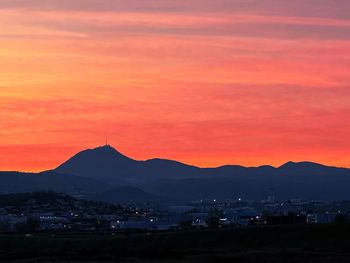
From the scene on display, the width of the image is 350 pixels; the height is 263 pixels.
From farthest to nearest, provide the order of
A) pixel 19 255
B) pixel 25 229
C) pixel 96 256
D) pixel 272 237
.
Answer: pixel 25 229
pixel 272 237
pixel 19 255
pixel 96 256

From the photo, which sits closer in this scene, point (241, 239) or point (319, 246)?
point (319, 246)

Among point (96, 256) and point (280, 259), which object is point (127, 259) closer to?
point (96, 256)

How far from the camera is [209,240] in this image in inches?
5148

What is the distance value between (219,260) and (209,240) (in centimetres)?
4379

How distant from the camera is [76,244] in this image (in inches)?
5103

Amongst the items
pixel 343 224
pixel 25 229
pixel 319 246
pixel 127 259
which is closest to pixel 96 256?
pixel 127 259

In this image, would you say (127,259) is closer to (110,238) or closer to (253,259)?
(253,259)

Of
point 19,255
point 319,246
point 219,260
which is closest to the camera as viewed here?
point 219,260

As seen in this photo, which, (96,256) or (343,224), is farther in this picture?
(343,224)

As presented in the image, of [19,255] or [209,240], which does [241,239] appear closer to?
[209,240]

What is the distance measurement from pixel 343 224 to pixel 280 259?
46.5m

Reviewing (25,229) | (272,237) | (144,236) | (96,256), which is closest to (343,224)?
(272,237)

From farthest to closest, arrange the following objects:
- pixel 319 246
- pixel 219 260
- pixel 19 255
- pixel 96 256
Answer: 1. pixel 319 246
2. pixel 19 255
3. pixel 96 256
4. pixel 219 260

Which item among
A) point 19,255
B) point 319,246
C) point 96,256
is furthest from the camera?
point 319,246
